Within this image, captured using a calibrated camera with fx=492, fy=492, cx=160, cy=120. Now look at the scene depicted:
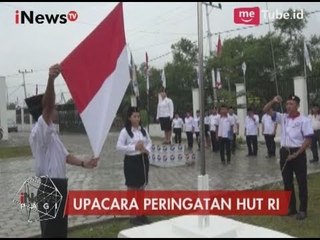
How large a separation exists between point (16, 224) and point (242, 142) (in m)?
15.4

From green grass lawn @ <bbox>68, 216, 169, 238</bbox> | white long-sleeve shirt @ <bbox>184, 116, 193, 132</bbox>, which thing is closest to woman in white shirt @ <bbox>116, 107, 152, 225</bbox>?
green grass lawn @ <bbox>68, 216, 169, 238</bbox>

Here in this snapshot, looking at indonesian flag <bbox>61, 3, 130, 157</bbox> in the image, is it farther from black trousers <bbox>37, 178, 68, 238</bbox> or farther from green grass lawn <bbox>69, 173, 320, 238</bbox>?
green grass lawn <bbox>69, 173, 320, 238</bbox>

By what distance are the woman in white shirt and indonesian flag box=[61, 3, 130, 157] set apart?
2.42m

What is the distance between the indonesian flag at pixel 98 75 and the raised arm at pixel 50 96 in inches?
9.4

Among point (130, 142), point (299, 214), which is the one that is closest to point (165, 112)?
Answer: point (130, 142)

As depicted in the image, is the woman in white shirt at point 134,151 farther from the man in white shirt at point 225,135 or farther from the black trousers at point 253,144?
the black trousers at point 253,144

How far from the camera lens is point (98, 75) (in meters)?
4.84

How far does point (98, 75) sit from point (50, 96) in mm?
632

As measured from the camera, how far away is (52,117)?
4.60 meters

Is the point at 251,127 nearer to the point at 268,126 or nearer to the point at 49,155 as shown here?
the point at 268,126

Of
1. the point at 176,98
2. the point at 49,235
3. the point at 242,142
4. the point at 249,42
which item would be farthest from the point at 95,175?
the point at 249,42

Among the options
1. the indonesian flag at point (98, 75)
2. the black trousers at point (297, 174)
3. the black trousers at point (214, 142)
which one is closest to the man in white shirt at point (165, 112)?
the black trousers at point (214, 142)

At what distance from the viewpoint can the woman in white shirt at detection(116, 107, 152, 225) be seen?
24.1 feet

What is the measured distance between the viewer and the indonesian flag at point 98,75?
4.70 meters
